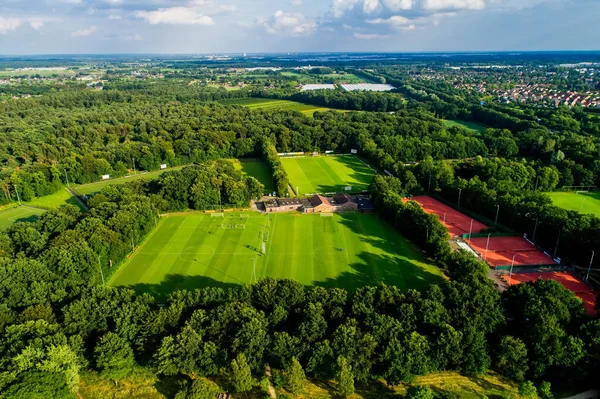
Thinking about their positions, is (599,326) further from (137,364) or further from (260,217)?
(260,217)

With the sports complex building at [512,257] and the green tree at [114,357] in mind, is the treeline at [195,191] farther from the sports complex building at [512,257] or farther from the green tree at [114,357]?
the green tree at [114,357]

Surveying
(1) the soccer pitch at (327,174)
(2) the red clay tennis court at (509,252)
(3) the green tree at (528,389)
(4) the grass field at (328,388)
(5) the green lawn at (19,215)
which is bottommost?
(4) the grass field at (328,388)

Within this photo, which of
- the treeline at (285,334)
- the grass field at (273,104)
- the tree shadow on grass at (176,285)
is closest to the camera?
the treeline at (285,334)

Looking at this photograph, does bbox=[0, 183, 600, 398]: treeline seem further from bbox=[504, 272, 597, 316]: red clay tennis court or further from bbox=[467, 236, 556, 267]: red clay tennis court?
bbox=[467, 236, 556, 267]: red clay tennis court

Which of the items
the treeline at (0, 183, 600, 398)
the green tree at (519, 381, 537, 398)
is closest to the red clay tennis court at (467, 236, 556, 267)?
the treeline at (0, 183, 600, 398)

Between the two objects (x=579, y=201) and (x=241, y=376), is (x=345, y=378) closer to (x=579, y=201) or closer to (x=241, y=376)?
(x=241, y=376)

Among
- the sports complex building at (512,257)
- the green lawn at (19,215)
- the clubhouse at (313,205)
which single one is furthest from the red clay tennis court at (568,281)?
the green lawn at (19,215)

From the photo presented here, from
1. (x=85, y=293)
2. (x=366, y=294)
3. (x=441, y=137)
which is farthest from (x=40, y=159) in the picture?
(x=441, y=137)
